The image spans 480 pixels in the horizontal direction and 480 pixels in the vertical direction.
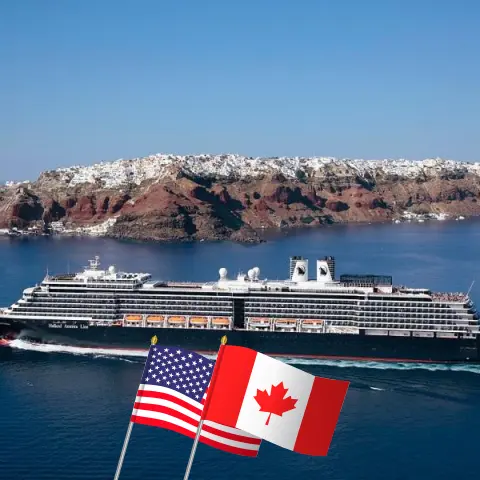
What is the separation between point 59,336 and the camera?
4178 cm

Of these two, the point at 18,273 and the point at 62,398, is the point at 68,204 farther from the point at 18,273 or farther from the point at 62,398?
the point at 62,398

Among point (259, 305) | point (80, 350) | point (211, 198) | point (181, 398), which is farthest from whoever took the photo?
point (211, 198)

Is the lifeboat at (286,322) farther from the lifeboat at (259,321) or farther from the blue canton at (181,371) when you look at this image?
the blue canton at (181,371)

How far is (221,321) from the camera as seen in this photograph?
1623 inches

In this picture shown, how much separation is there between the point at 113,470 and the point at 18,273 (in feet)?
183

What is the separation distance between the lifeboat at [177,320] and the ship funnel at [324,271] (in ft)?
29.5

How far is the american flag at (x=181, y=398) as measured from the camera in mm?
12180

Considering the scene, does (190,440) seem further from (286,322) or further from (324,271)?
(324,271)

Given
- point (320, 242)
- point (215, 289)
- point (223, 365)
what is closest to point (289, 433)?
point (223, 365)

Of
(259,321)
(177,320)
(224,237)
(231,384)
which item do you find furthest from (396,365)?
(224,237)

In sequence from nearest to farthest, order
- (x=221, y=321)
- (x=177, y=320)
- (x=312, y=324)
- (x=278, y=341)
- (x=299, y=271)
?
(x=278, y=341), (x=312, y=324), (x=221, y=321), (x=177, y=320), (x=299, y=271)

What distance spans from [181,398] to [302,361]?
2752 centimetres

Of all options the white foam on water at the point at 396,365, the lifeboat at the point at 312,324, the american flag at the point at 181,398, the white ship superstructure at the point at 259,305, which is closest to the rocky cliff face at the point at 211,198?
the white ship superstructure at the point at 259,305

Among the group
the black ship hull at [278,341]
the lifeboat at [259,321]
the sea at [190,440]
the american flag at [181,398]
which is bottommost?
the sea at [190,440]
